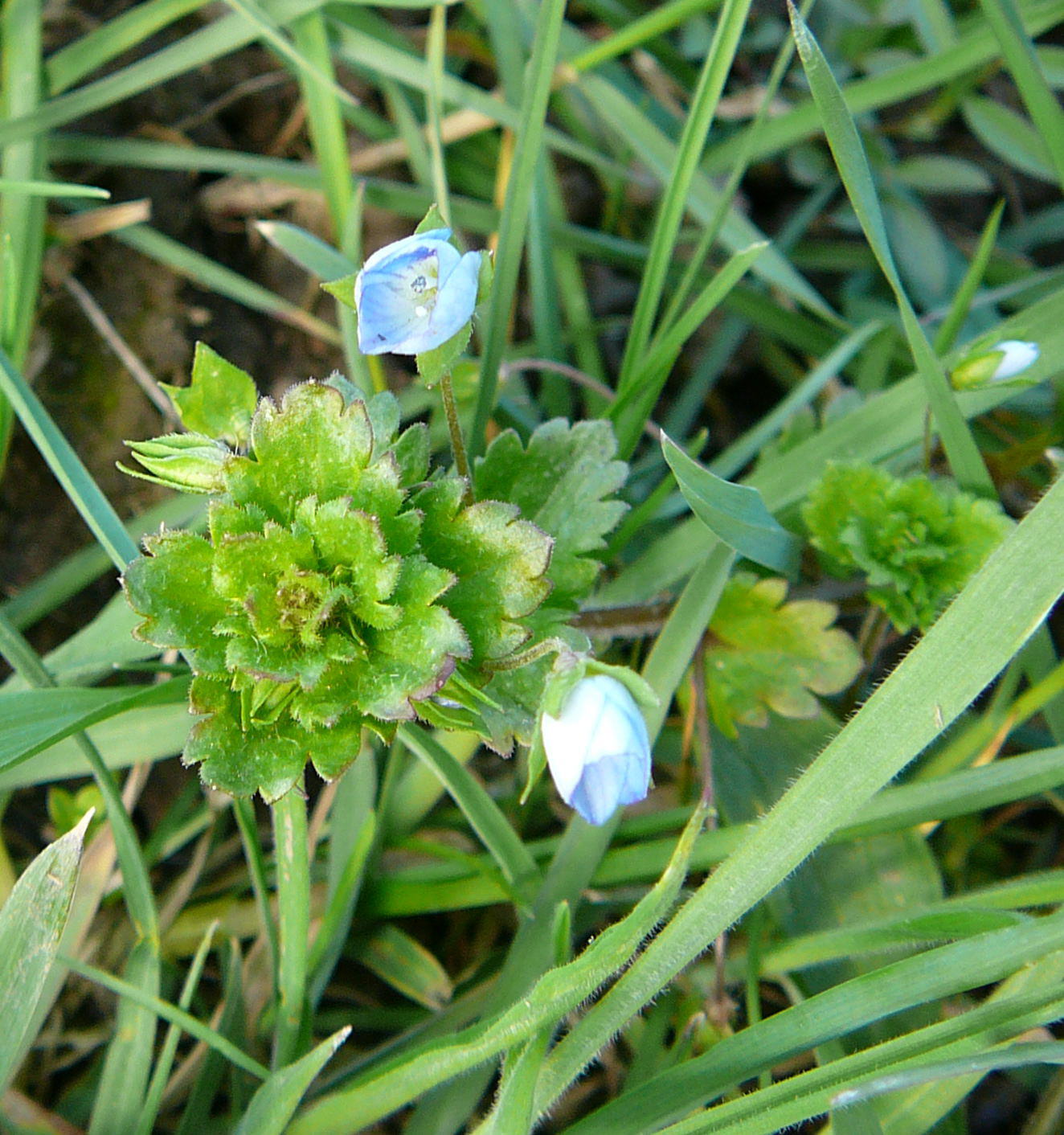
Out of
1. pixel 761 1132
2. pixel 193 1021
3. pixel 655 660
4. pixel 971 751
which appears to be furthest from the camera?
pixel 971 751

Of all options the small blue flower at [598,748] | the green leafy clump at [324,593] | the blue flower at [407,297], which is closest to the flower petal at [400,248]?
the blue flower at [407,297]

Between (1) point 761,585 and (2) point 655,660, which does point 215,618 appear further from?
(1) point 761,585

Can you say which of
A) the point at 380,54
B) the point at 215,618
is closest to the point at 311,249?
the point at 380,54

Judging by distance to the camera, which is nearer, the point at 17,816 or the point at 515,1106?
the point at 515,1106

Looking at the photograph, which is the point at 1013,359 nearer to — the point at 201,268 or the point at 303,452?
the point at 303,452

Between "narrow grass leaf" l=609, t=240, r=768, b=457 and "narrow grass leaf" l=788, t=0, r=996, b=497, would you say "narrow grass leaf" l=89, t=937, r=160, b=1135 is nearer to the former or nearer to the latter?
"narrow grass leaf" l=609, t=240, r=768, b=457

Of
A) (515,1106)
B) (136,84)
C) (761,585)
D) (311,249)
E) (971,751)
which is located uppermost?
(136,84)
